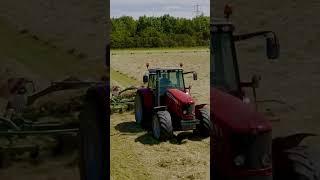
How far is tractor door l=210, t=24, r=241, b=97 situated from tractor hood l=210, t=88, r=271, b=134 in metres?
0.10

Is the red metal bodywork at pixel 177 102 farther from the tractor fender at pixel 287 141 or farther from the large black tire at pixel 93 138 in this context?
the large black tire at pixel 93 138

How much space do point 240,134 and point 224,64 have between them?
0.74m

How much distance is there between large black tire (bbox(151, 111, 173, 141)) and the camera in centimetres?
698

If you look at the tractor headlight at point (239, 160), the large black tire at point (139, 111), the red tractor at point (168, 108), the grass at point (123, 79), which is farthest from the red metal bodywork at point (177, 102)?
the grass at point (123, 79)

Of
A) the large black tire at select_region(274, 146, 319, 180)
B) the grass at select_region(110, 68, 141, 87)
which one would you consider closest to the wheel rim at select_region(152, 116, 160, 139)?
the large black tire at select_region(274, 146, 319, 180)

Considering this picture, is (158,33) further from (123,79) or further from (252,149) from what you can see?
(252,149)

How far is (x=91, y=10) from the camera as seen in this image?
13.3ft

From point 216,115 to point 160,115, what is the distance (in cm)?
303

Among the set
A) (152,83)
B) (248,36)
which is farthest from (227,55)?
(152,83)

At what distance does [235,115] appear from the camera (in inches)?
159

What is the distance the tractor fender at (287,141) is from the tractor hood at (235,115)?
217 mm

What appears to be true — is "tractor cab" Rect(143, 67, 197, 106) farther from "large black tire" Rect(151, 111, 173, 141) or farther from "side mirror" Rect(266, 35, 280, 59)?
"side mirror" Rect(266, 35, 280, 59)

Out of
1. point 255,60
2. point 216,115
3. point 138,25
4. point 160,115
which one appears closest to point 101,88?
point 216,115

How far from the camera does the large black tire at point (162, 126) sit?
698 centimetres
